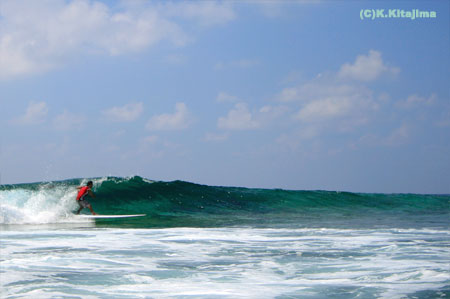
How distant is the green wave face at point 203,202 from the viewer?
1784cm

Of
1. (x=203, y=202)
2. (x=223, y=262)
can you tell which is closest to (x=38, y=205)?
(x=203, y=202)

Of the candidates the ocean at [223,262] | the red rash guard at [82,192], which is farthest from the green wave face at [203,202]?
the ocean at [223,262]

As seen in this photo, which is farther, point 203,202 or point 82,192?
point 203,202

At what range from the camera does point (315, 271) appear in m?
6.46

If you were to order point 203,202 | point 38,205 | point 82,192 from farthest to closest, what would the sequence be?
1. point 203,202
2. point 82,192
3. point 38,205

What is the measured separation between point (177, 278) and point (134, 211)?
14.1m

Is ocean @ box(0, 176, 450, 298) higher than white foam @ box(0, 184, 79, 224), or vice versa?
white foam @ box(0, 184, 79, 224)

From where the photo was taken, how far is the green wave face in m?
17.8

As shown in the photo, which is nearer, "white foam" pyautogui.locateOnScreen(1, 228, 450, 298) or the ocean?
the ocean

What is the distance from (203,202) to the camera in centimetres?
2244

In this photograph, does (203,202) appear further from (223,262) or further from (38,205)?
(223,262)

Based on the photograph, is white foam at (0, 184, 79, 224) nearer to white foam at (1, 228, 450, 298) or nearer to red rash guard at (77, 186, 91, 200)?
red rash guard at (77, 186, 91, 200)

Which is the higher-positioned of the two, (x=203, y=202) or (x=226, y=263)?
(x=203, y=202)

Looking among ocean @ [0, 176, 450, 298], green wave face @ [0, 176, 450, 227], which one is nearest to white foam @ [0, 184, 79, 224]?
green wave face @ [0, 176, 450, 227]
